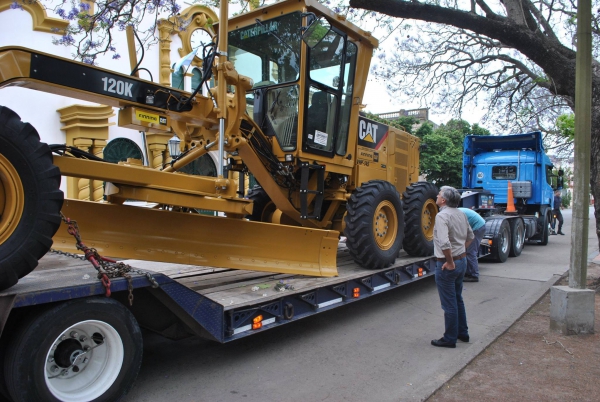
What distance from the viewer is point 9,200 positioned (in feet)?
10.00

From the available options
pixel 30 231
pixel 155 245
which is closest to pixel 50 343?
pixel 30 231

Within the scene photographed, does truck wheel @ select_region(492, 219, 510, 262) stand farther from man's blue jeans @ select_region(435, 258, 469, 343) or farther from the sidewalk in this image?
man's blue jeans @ select_region(435, 258, 469, 343)

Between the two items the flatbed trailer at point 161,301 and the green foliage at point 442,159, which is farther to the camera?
the green foliage at point 442,159

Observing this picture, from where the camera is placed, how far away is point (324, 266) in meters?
5.85

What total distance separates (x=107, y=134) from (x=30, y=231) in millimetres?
10052

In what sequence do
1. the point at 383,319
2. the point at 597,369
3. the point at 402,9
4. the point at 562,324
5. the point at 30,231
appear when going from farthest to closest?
the point at 402,9 → the point at 383,319 → the point at 562,324 → the point at 597,369 → the point at 30,231

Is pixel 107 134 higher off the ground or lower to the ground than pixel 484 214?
higher

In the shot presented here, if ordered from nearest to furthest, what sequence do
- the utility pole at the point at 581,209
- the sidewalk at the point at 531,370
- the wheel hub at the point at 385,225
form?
1. the sidewalk at the point at 531,370
2. the utility pole at the point at 581,209
3. the wheel hub at the point at 385,225

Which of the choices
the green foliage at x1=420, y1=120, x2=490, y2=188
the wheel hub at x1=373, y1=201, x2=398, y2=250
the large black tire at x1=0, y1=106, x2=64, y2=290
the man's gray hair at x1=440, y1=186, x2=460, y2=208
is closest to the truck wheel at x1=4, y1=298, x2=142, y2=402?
the large black tire at x1=0, y1=106, x2=64, y2=290

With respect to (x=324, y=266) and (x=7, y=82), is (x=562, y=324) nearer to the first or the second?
(x=324, y=266)

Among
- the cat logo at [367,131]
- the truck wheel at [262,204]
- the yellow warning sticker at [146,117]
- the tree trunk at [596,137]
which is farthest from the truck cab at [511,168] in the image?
the yellow warning sticker at [146,117]

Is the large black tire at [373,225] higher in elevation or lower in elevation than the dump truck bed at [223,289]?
higher

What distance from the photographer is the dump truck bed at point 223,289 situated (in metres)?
3.30

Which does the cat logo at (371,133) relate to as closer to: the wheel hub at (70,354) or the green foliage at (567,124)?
the wheel hub at (70,354)
